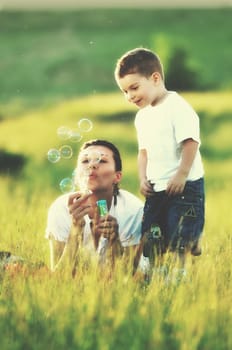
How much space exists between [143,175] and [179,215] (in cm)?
22

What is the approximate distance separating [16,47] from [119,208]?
0.87 metres

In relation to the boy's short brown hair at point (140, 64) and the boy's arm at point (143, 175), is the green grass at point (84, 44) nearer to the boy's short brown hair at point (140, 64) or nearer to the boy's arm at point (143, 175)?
the boy's short brown hair at point (140, 64)

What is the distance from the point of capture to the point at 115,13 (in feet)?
11.6

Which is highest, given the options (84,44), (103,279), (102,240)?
(84,44)

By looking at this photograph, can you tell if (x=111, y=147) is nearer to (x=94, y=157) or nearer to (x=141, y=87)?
(x=94, y=157)

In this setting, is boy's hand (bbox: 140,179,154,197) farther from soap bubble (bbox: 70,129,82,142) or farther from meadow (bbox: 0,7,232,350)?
soap bubble (bbox: 70,129,82,142)

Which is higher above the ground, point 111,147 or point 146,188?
point 111,147

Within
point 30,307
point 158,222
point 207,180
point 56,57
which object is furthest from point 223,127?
point 30,307

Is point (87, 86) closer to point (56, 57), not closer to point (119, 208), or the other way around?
point (56, 57)

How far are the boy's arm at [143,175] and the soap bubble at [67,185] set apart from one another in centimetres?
27

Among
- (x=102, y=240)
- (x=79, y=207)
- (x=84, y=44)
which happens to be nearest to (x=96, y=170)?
(x=79, y=207)

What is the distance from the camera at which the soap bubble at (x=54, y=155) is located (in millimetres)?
3260

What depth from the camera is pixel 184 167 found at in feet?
10.0

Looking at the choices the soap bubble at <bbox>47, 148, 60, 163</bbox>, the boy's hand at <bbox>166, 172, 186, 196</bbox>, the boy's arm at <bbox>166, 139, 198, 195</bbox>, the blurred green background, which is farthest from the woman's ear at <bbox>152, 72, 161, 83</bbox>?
the soap bubble at <bbox>47, 148, 60, 163</bbox>
